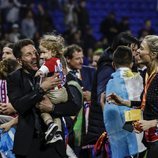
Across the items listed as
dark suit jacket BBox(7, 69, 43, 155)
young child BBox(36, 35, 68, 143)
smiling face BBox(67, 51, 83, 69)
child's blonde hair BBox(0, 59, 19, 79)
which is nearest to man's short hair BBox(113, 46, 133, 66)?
young child BBox(36, 35, 68, 143)

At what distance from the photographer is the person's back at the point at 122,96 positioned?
20.9 ft

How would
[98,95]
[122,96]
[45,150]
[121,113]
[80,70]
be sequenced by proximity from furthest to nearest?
[80,70] < [98,95] < [121,113] < [122,96] < [45,150]

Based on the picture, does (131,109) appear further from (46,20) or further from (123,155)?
(46,20)

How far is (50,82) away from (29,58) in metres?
0.50

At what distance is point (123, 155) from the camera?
647 cm

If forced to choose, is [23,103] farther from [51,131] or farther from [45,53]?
[45,53]

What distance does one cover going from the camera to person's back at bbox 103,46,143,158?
637 centimetres

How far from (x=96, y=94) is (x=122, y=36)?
0.69m

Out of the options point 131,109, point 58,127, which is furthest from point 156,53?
point 58,127

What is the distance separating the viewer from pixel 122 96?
6363mm

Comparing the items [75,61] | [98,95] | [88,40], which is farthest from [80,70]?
[88,40]

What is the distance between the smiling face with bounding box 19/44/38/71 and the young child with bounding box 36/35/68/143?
15cm

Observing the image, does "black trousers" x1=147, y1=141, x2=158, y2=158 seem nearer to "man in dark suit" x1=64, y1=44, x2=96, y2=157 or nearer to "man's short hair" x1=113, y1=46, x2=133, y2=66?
"man's short hair" x1=113, y1=46, x2=133, y2=66

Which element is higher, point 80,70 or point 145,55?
point 145,55
